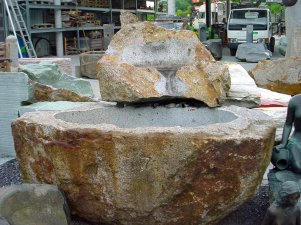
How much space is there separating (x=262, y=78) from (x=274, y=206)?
18.2ft

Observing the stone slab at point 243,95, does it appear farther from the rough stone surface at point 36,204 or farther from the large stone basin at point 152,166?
the rough stone surface at point 36,204

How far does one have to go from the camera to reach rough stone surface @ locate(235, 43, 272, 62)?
1683 centimetres

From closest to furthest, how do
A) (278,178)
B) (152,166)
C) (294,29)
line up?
(152,166), (278,178), (294,29)

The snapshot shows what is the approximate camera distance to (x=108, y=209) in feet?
12.9

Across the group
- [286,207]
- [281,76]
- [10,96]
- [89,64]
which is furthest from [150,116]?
[89,64]

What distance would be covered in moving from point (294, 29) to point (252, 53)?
234 inches

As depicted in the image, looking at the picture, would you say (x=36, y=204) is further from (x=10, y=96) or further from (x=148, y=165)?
(x=10, y=96)

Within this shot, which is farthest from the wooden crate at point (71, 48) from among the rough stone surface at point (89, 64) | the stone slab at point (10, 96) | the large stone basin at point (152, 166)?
the large stone basin at point (152, 166)

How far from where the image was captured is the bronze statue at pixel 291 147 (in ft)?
13.7

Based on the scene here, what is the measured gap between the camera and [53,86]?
6.98 metres

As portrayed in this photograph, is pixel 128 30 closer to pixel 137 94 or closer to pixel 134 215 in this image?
pixel 137 94

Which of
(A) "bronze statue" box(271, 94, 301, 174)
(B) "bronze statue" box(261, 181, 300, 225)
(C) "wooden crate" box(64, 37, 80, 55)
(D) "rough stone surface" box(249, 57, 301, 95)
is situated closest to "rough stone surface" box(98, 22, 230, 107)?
(A) "bronze statue" box(271, 94, 301, 174)

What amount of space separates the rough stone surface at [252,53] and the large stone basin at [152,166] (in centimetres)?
1306

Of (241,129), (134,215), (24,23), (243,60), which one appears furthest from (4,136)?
(243,60)
